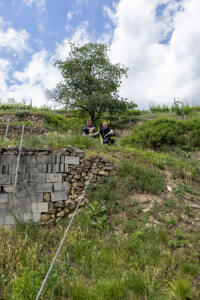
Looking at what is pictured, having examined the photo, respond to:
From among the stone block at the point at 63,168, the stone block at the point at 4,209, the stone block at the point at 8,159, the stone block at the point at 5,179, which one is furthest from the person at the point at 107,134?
the stone block at the point at 4,209

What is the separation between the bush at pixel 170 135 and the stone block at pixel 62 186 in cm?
531

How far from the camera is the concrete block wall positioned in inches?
197

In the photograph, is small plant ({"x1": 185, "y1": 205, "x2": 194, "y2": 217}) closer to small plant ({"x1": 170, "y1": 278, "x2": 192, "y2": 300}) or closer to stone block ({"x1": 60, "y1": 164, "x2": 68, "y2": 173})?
small plant ({"x1": 170, "y1": 278, "x2": 192, "y2": 300})

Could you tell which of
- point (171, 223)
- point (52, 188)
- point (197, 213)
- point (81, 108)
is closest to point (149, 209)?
point (171, 223)

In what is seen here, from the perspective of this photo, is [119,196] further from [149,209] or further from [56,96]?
[56,96]

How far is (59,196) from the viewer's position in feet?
17.5

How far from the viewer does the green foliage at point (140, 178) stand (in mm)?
5512

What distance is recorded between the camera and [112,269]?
10.5 ft

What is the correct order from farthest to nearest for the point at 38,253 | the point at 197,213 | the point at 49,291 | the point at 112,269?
1. the point at 197,213
2. the point at 38,253
3. the point at 112,269
4. the point at 49,291

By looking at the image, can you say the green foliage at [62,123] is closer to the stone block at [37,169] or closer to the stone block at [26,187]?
the stone block at [37,169]

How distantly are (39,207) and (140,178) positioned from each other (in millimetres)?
2912

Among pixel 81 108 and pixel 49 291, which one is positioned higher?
pixel 81 108

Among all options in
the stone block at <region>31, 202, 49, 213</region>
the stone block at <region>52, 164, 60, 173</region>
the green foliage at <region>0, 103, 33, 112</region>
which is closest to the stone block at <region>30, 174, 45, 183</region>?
the stone block at <region>52, 164, 60, 173</region>

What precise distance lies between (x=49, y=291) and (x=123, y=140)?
8.54 metres
